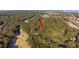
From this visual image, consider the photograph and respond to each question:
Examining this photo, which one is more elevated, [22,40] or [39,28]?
[39,28]
